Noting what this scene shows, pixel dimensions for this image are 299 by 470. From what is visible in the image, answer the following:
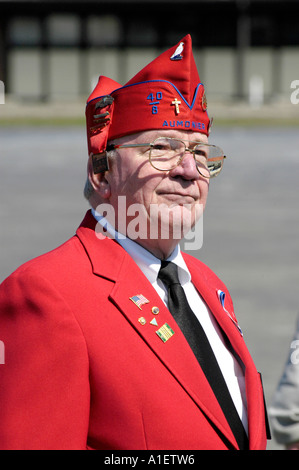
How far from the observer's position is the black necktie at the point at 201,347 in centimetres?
216

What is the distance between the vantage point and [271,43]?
102ft

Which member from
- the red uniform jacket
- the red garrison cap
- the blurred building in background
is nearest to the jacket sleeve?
the red uniform jacket

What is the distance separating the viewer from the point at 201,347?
2.20 m

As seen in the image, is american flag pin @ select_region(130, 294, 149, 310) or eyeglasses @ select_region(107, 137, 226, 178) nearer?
american flag pin @ select_region(130, 294, 149, 310)

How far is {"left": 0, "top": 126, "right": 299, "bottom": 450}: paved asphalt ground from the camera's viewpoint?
644 cm

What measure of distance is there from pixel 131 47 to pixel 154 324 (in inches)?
1172

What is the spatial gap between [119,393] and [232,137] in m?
19.3

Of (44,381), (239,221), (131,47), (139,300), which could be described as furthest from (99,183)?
(131,47)

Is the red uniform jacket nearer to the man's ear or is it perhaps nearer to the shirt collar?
the shirt collar

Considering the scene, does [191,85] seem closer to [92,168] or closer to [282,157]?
[92,168]

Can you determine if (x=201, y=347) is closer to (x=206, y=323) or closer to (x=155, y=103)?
(x=206, y=323)

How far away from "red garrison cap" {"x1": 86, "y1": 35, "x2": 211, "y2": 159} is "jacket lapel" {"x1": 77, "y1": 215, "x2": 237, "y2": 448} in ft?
1.08

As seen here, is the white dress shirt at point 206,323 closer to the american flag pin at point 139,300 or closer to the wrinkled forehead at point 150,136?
the american flag pin at point 139,300

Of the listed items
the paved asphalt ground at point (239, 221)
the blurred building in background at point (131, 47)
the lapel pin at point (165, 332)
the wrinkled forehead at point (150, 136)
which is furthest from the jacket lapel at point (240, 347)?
the blurred building in background at point (131, 47)
